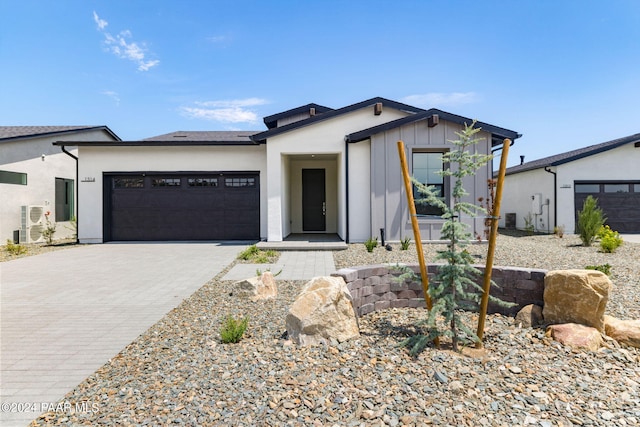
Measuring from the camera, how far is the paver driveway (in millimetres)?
2711

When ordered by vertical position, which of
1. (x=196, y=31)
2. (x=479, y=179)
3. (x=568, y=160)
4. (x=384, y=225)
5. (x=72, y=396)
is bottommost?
(x=72, y=396)

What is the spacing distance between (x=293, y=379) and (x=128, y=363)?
1.57m

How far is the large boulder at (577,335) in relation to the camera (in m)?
3.00

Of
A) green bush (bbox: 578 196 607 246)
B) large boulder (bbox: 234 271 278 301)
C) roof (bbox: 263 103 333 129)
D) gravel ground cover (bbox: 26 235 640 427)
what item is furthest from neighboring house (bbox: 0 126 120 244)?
green bush (bbox: 578 196 607 246)

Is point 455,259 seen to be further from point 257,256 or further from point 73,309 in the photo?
point 257,256

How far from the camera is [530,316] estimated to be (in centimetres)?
352

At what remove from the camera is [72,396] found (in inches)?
96.8

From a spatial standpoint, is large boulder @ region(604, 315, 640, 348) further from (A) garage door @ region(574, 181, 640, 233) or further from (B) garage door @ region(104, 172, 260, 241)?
(A) garage door @ region(574, 181, 640, 233)

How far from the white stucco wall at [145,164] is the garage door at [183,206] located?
0.85 feet

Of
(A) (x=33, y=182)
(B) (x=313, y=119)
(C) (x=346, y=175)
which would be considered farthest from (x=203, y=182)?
(A) (x=33, y=182)

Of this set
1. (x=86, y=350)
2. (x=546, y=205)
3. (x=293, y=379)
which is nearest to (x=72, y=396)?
(x=86, y=350)

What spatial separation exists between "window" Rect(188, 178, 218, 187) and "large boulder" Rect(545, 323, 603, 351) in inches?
430

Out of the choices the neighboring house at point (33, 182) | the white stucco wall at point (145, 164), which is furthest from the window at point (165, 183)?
the neighboring house at point (33, 182)

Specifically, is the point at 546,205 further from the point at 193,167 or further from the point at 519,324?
the point at 193,167
